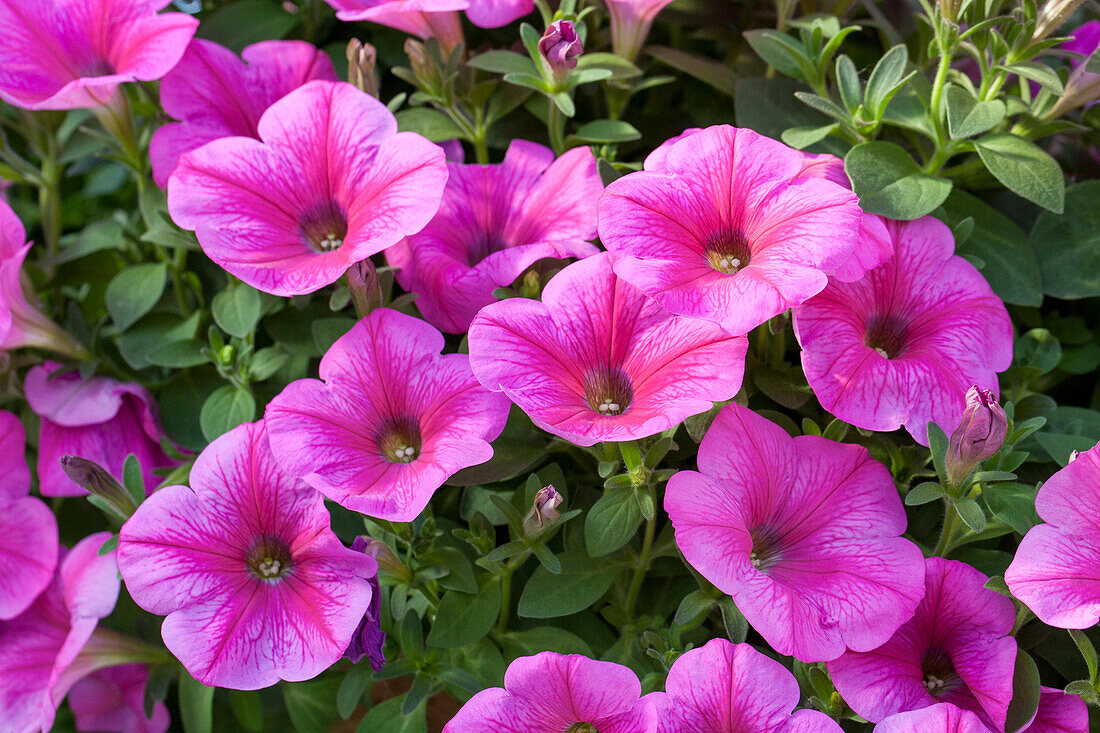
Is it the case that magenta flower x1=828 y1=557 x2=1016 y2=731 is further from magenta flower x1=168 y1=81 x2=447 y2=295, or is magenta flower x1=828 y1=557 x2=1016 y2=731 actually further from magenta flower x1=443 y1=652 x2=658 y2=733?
magenta flower x1=168 y1=81 x2=447 y2=295

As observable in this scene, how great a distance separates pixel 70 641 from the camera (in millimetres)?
877

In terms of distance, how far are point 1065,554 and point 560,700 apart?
0.39m

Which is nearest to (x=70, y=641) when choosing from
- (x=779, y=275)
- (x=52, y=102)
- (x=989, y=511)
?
(x=52, y=102)

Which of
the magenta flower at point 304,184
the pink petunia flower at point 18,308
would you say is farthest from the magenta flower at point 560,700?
the pink petunia flower at point 18,308

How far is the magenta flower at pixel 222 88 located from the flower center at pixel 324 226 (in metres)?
0.13

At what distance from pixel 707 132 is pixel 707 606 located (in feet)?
1.30

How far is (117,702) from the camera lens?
1.14 metres

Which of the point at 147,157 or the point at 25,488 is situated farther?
the point at 147,157

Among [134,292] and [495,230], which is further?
[134,292]

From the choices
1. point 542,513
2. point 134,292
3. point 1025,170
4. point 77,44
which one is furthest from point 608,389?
point 77,44

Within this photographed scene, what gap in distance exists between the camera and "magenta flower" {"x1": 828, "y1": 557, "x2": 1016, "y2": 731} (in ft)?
2.26

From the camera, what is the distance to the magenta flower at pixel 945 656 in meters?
0.69

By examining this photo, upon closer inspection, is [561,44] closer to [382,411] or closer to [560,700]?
[382,411]

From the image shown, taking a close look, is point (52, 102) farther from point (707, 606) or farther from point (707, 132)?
point (707, 606)
